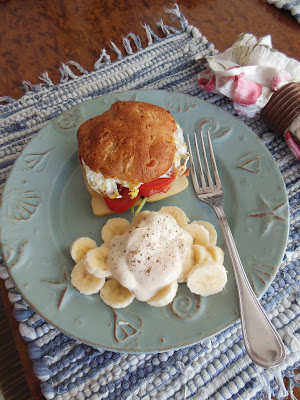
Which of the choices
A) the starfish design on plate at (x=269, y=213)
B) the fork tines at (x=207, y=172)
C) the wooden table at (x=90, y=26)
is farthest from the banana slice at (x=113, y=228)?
the wooden table at (x=90, y=26)

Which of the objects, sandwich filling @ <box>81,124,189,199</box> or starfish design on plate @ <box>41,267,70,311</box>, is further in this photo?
sandwich filling @ <box>81,124,189,199</box>

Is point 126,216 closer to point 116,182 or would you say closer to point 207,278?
point 116,182

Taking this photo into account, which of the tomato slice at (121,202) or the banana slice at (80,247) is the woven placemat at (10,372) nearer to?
the banana slice at (80,247)

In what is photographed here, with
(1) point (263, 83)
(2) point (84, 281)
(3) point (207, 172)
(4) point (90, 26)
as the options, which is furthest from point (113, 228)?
(4) point (90, 26)

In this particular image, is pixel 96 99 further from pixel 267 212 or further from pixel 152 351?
pixel 152 351

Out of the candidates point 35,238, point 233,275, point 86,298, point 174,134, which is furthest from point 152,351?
point 174,134

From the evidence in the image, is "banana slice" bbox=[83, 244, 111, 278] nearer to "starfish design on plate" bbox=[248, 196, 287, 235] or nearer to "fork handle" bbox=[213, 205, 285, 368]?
"fork handle" bbox=[213, 205, 285, 368]

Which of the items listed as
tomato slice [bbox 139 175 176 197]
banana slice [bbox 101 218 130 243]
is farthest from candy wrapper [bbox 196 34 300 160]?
banana slice [bbox 101 218 130 243]
